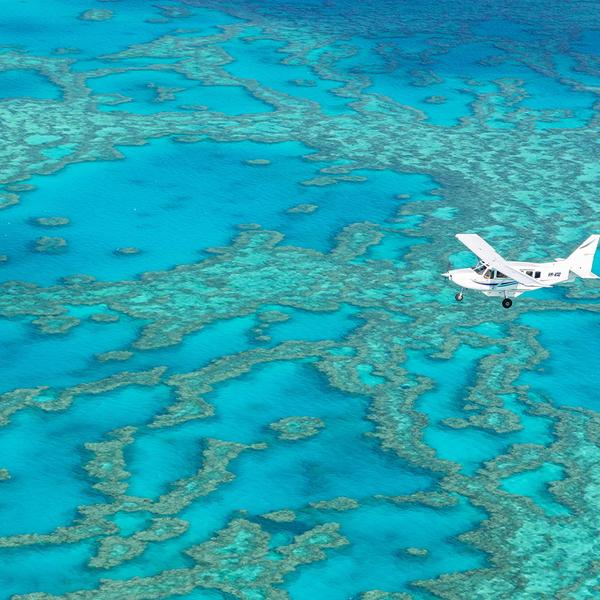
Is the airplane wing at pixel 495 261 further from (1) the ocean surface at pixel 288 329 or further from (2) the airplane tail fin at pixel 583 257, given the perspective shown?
(1) the ocean surface at pixel 288 329

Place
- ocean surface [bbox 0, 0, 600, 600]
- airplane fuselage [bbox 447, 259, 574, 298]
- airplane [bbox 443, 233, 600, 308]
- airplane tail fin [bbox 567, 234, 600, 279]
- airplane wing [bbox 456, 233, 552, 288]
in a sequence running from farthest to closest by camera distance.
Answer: airplane tail fin [bbox 567, 234, 600, 279]
airplane fuselage [bbox 447, 259, 574, 298]
airplane [bbox 443, 233, 600, 308]
airplane wing [bbox 456, 233, 552, 288]
ocean surface [bbox 0, 0, 600, 600]

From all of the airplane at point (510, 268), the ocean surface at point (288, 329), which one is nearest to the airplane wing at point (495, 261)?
the airplane at point (510, 268)

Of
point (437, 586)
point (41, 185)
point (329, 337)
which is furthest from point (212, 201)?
point (437, 586)

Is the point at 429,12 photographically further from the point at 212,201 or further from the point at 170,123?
the point at 212,201

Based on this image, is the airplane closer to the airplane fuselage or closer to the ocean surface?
the airplane fuselage

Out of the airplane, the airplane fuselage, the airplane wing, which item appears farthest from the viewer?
the airplane fuselage

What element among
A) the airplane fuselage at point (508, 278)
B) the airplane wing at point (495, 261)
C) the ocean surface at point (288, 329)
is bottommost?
the ocean surface at point (288, 329)

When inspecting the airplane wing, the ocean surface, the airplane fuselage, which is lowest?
the ocean surface

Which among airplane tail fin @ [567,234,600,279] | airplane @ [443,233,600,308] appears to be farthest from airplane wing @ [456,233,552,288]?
airplane tail fin @ [567,234,600,279]

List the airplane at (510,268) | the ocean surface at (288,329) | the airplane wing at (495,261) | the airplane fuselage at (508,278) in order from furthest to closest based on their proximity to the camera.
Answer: the airplane fuselage at (508,278), the airplane at (510,268), the airplane wing at (495,261), the ocean surface at (288,329)
